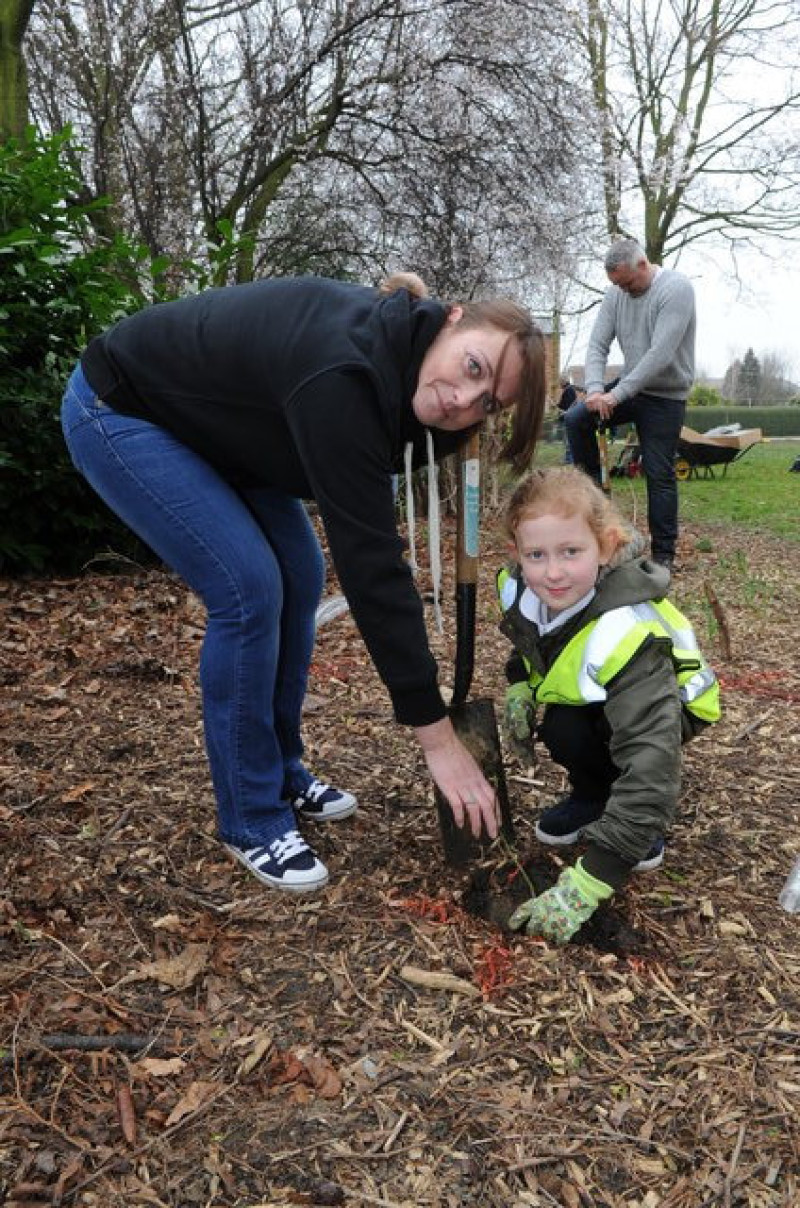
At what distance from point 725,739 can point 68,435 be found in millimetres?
2347

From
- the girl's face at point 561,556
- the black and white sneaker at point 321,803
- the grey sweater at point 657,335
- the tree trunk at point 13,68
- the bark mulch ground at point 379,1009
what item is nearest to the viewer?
the bark mulch ground at point 379,1009

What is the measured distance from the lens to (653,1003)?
6.02ft

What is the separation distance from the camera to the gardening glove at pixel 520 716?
2.29 m

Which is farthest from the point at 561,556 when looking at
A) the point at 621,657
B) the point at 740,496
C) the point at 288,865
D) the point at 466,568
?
the point at 740,496

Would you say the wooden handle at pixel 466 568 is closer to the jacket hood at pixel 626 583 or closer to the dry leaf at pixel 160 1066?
the jacket hood at pixel 626 583

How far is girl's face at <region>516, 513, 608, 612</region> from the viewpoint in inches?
78.4

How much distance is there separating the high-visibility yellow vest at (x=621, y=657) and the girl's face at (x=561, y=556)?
90 mm

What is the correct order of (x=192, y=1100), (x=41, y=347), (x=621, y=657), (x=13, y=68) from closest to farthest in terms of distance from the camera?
(x=192, y=1100)
(x=621, y=657)
(x=41, y=347)
(x=13, y=68)

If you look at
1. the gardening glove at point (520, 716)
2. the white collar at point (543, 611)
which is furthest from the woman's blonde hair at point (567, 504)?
the gardening glove at point (520, 716)

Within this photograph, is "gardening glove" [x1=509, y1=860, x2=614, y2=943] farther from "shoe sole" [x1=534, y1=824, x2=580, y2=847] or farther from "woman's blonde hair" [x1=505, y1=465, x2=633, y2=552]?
"woman's blonde hair" [x1=505, y1=465, x2=633, y2=552]

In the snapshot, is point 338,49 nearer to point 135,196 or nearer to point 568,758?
point 135,196

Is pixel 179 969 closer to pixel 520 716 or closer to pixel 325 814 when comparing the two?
pixel 325 814

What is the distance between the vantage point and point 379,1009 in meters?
1.81

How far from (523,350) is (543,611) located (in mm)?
661
